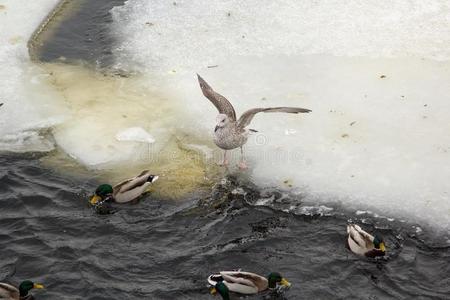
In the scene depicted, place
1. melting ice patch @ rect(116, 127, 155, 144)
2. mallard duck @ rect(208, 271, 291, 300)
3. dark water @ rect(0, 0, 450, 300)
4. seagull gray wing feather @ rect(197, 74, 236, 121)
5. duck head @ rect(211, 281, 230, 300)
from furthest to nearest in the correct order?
melting ice patch @ rect(116, 127, 155, 144) → seagull gray wing feather @ rect(197, 74, 236, 121) → dark water @ rect(0, 0, 450, 300) → mallard duck @ rect(208, 271, 291, 300) → duck head @ rect(211, 281, 230, 300)

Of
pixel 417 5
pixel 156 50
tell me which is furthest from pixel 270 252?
pixel 417 5

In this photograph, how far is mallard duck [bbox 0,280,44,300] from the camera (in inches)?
294

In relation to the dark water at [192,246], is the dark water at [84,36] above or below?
above

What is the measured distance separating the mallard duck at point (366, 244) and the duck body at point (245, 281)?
987 millimetres

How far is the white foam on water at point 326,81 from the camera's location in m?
8.98

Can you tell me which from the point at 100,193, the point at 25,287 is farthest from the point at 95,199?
the point at 25,287

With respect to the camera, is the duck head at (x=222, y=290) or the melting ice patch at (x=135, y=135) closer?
the duck head at (x=222, y=290)

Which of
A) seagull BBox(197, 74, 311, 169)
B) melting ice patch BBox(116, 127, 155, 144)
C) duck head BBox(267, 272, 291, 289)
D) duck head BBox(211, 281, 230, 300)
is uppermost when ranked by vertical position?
seagull BBox(197, 74, 311, 169)

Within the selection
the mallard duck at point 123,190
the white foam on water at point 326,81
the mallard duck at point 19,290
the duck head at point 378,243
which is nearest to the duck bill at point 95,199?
the mallard duck at point 123,190

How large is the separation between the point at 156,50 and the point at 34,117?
279 centimetres

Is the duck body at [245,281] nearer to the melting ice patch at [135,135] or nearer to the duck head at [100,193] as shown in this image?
the duck head at [100,193]

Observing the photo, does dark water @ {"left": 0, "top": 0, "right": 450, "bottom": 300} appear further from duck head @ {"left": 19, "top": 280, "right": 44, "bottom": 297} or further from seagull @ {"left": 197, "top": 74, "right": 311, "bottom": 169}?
seagull @ {"left": 197, "top": 74, "right": 311, "bottom": 169}

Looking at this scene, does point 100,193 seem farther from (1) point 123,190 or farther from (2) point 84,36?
(2) point 84,36

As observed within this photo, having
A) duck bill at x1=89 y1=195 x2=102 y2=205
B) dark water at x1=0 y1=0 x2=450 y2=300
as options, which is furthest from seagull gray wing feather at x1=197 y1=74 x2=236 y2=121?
duck bill at x1=89 y1=195 x2=102 y2=205
